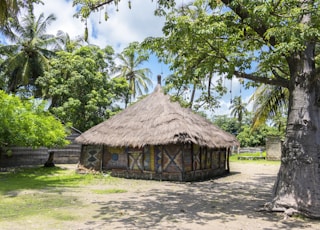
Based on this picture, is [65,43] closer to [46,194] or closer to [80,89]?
[80,89]

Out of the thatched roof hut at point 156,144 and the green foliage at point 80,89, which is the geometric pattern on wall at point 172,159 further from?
the green foliage at point 80,89

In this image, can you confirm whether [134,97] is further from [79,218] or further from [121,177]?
[79,218]

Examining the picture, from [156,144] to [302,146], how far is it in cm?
659

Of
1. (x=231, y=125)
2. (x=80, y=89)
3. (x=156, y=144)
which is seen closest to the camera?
(x=156, y=144)

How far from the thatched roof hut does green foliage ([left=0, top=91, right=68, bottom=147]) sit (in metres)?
2.29

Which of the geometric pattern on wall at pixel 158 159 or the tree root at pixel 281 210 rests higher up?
the geometric pattern on wall at pixel 158 159

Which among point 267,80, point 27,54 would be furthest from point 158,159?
point 27,54

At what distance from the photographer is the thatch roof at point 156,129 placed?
12578 millimetres

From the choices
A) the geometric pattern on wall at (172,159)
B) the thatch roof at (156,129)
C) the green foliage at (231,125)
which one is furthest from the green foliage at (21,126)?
the green foliage at (231,125)

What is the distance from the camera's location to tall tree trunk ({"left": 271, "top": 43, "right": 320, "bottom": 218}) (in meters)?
6.57

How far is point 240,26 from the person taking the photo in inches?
284

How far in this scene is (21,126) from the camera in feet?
39.7

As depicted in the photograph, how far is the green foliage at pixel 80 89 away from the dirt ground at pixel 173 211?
38.2ft

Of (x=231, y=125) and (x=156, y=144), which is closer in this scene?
(x=156, y=144)
